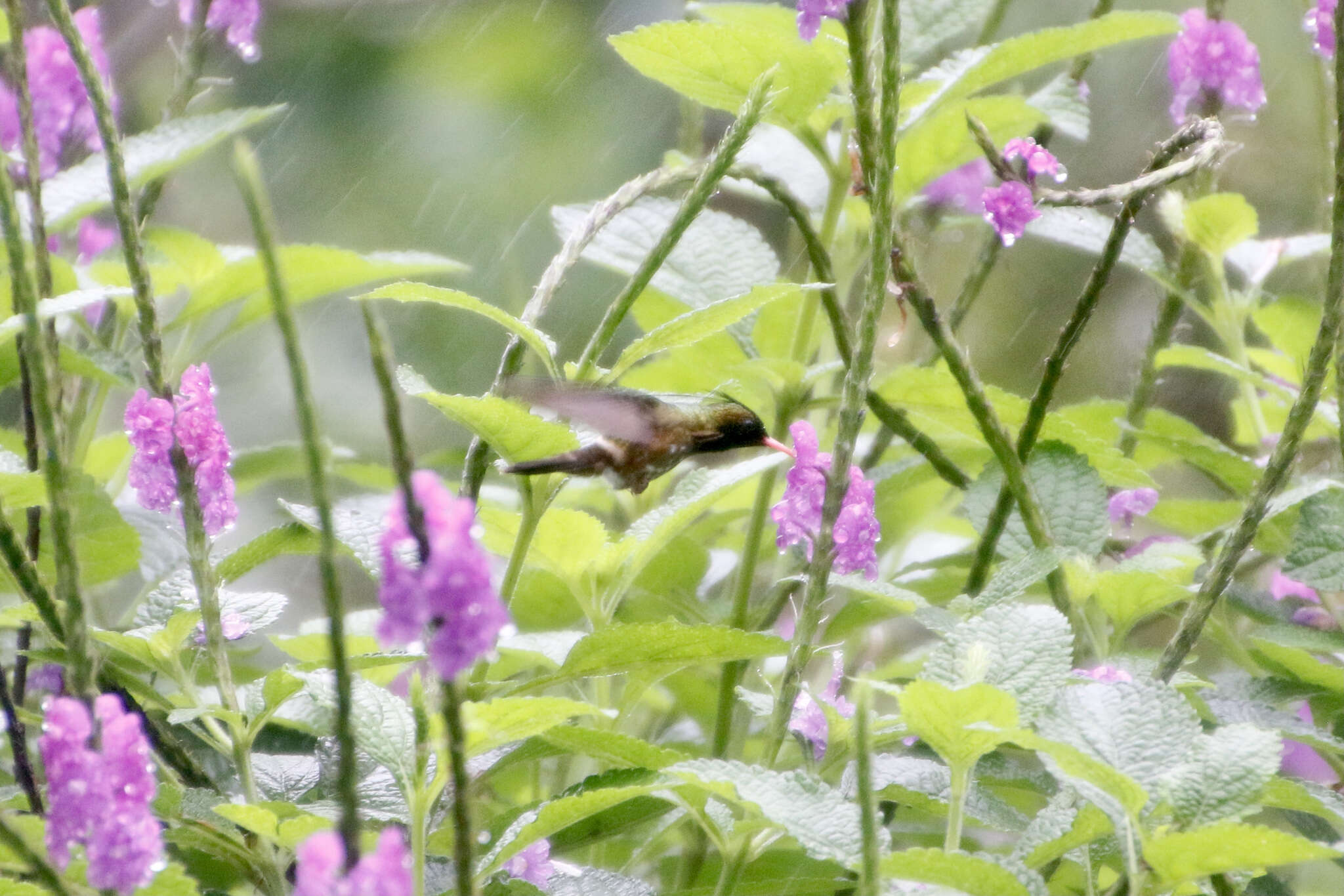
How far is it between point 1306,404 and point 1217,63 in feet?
2.08

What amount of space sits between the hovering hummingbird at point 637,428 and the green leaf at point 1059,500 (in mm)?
196

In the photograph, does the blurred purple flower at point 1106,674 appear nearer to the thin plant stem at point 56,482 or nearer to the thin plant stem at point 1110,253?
the thin plant stem at point 1110,253

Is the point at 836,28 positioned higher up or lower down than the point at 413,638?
higher up

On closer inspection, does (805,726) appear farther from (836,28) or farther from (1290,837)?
(836,28)

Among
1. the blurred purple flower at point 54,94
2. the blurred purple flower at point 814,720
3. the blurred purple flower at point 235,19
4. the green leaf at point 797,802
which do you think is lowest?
the blurred purple flower at point 814,720

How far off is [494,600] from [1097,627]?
675mm

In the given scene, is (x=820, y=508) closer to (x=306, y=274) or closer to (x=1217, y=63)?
(x=306, y=274)

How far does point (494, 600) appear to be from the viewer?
1.36 ft

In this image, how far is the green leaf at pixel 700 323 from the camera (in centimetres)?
69

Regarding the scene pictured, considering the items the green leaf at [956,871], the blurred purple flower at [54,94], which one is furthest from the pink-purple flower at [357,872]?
the blurred purple flower at [54,94]

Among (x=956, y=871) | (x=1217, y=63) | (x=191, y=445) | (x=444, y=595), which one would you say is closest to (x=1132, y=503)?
(x=1217, y=63)

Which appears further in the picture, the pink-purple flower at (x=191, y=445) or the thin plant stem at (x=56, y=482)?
the pink-purple flower at (x=191, y=445)

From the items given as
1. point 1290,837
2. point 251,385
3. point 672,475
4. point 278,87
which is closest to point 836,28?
point 672,475

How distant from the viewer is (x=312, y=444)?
0.36 meters
